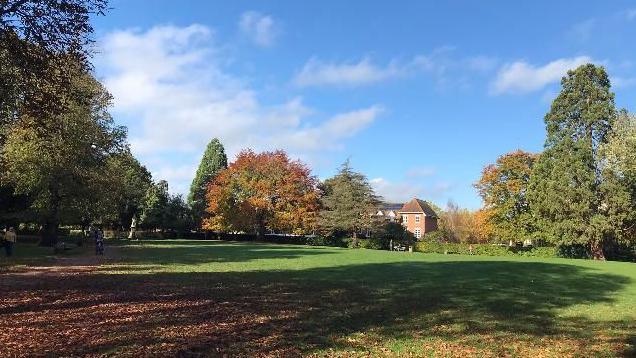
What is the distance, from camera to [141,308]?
36.1 ft

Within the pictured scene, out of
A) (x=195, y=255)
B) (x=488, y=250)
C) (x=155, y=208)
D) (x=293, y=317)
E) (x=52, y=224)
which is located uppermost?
(x=155, y=208)

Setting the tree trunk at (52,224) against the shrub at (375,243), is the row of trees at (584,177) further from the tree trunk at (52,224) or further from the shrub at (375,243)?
the tree trunk at (52,224)

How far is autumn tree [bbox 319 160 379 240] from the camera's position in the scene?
6075cm

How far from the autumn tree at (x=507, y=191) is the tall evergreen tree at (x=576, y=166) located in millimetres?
7800

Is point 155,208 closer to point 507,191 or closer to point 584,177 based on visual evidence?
point 507,191

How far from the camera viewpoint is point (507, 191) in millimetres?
62094

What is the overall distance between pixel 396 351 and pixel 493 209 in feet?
190

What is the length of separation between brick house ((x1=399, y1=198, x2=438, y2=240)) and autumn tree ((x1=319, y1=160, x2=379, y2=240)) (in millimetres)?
45370

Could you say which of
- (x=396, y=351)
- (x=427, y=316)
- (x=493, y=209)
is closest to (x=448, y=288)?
(x=427, y=316)

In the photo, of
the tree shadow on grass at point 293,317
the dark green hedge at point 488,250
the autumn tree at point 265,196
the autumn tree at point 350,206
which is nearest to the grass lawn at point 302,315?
the tree shadow on grass at point 293,317

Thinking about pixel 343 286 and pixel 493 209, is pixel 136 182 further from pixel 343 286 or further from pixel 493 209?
pixel 343 286

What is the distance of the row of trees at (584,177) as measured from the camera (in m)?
45.3

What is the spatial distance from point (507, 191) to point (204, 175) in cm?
5123

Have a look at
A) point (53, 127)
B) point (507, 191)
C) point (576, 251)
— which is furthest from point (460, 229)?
point (53, 127)
